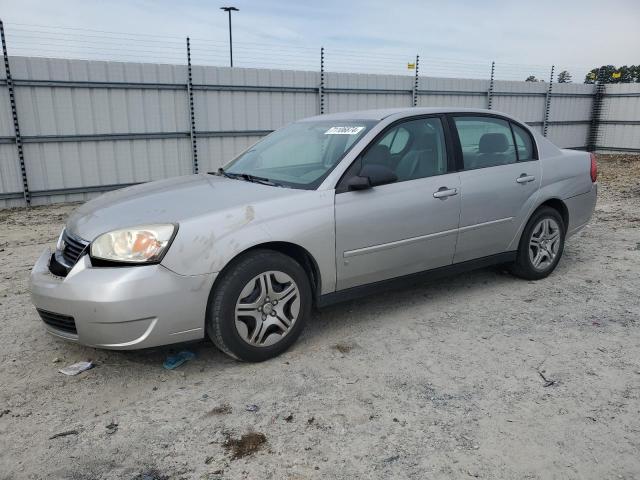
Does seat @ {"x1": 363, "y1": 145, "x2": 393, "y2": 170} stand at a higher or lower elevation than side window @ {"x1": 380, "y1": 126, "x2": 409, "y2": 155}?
lower

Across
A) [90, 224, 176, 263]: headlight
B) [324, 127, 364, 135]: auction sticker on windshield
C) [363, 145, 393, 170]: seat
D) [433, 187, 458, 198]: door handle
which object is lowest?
[90, 224, 176, 263]: headlight

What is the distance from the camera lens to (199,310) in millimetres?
3004

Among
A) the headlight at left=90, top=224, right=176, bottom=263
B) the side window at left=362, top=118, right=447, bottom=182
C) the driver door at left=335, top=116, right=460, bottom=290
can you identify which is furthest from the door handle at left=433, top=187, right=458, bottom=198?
the headlight at left=90, top=224, right=176, bottom=263

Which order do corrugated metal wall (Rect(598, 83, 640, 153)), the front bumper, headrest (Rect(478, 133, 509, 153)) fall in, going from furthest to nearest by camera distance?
corrugated metal wall (Rect(598, 83, 640, 153)) → headrest (Rect(478, 133, 509, 153)) → the front bumper

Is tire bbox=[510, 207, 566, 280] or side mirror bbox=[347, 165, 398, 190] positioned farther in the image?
tire bbox=[510, 207, 566, 280]

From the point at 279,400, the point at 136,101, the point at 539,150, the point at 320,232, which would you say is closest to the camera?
the point at 279,400

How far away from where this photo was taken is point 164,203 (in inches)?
132

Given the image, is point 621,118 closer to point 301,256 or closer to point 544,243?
point 544,243

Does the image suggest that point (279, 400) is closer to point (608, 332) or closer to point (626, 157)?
point (608, 332)

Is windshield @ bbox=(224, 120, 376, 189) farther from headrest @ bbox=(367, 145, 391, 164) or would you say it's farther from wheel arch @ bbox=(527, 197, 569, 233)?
wheel arch @ bbox=(527, 197, 569, 233)

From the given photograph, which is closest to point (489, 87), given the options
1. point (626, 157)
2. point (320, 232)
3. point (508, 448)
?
point (626, 157)

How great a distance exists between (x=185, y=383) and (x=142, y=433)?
514mm

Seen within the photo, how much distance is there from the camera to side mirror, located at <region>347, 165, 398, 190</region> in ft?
11.5

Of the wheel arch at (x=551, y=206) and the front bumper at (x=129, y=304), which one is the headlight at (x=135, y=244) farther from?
the wheel arch at (x=551, y=206)
